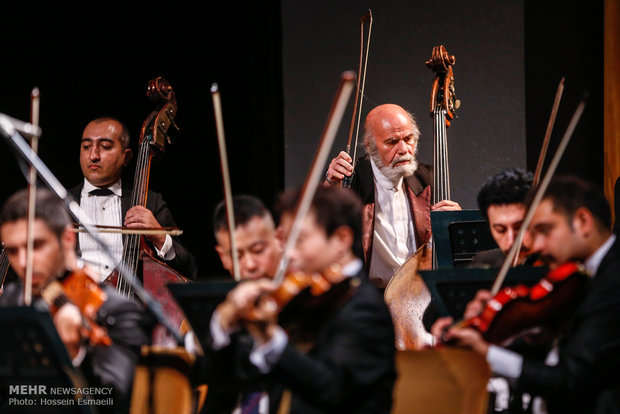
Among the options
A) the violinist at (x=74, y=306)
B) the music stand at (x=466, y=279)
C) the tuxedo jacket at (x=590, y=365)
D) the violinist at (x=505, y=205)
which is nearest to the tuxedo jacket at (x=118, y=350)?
the violinist at (x=74, y=306)

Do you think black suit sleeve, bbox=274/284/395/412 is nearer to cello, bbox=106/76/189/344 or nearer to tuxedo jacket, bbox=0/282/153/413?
tuxedo jacket, bbox=0/282/153/413

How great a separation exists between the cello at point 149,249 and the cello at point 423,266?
2.61 ft

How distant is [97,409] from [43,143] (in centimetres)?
252

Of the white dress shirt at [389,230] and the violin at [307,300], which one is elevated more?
the white dress shirt at [389,230]

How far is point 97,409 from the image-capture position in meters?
2.00

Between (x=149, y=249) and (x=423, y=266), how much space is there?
1.08m

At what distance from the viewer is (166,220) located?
3.81 metres

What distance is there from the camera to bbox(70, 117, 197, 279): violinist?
12.0 feet

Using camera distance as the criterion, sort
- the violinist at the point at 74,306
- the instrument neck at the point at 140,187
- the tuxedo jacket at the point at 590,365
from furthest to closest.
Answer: the instrument neck at the point at 140,187
the violinist at the point at 74,306
the tuxedo jacket at the point at 590,365

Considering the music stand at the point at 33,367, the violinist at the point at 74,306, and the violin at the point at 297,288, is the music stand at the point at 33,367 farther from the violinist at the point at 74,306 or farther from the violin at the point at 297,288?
the violin at the point at 297,288

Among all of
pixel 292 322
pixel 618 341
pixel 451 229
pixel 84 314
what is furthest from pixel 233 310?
pixel 451 229

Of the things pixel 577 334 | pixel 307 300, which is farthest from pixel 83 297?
pixel 577 334

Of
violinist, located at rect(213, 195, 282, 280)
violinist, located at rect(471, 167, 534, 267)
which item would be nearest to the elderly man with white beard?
violinist, located at rect(471, 167, 534, 267)

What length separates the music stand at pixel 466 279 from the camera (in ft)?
6.81
